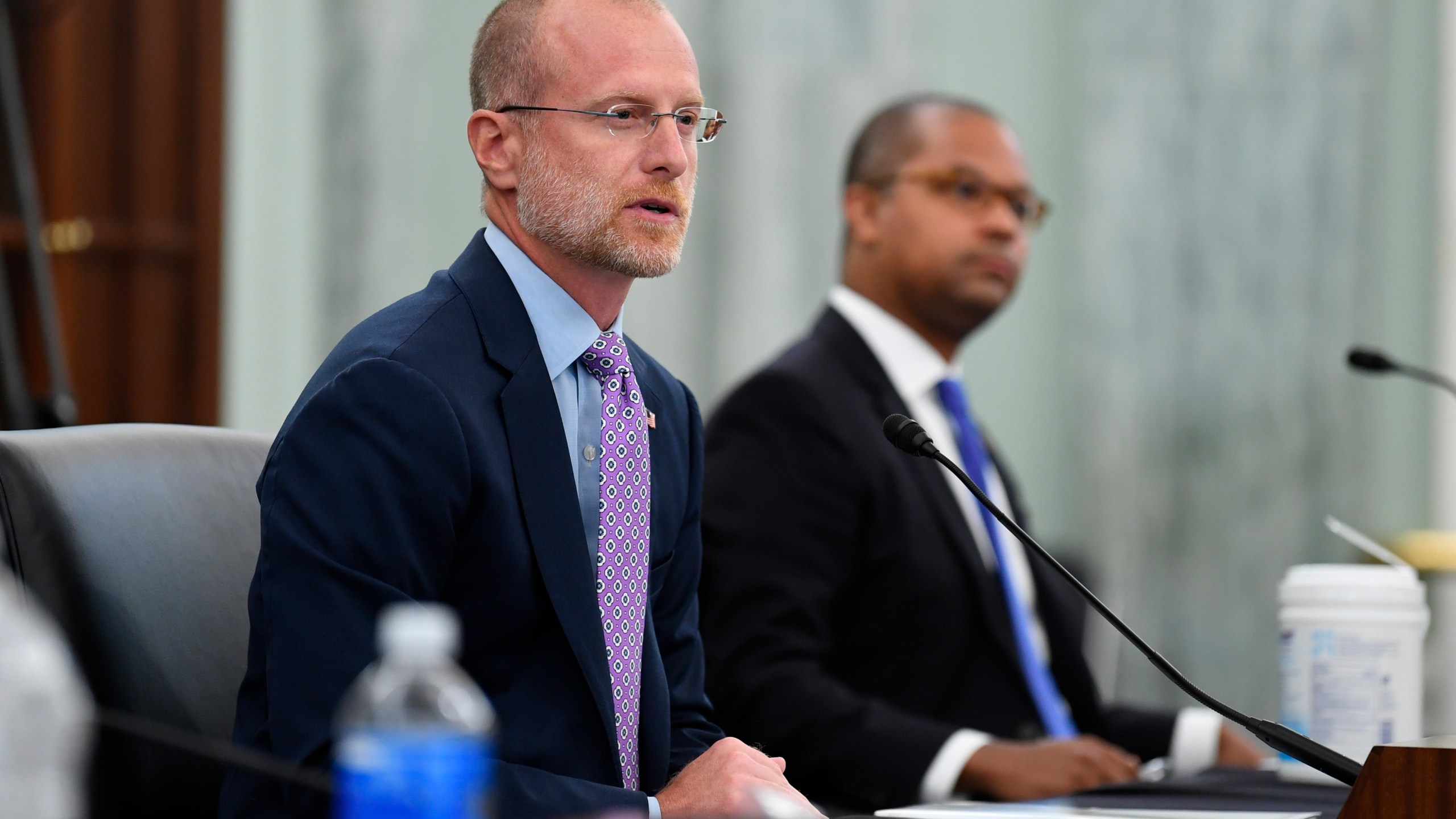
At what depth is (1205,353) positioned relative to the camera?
3.85 m

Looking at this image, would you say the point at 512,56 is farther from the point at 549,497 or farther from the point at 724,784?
the point at 724,784

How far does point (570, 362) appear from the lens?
4.50 feet

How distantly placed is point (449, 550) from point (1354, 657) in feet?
3.13

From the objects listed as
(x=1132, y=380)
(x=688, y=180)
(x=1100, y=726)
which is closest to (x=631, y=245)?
(x=688, y=180)

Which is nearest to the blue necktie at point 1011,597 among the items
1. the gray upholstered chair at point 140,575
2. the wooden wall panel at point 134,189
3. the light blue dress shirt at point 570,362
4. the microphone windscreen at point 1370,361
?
the microphone windscreen at point 1370,361

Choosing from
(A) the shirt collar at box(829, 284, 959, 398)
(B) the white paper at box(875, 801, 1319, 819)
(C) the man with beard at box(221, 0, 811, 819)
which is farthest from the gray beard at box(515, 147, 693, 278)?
(A) the shirt collar at box(829, 284, 959, 398)

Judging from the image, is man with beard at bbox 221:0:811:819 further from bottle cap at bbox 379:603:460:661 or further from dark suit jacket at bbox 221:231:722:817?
bottle cap at bbox 379:603:460:661

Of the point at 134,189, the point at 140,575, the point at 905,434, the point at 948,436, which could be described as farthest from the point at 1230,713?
the point at 134,189

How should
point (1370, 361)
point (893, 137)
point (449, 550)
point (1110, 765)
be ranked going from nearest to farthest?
point (449, 550), point (1110, 765), point (1370, 361), point (893, 137)

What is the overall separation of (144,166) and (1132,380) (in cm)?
226

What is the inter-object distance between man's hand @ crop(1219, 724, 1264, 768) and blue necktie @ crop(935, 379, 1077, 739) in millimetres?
189

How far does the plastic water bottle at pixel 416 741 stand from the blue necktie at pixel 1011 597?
1.44 m

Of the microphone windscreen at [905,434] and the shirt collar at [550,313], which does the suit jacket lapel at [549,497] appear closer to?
the shirt collar at [550,313]

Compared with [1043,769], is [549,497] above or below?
above
